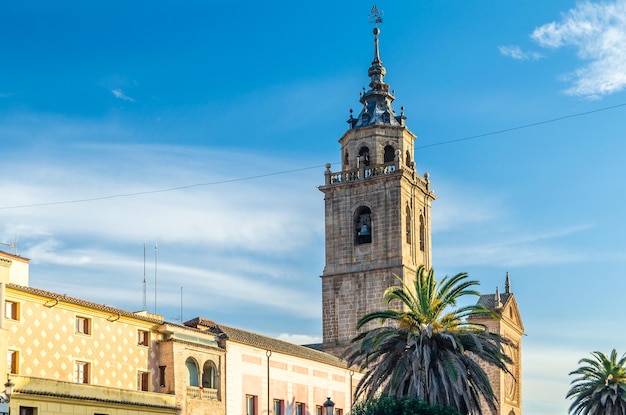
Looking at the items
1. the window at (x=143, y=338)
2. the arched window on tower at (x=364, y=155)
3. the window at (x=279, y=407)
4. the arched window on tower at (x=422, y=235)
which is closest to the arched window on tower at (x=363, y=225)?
the arched window on tower at (x=364, y=155)

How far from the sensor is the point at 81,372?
146ft

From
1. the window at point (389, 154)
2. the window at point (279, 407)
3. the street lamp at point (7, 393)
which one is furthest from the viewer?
the window at point (389, 154)

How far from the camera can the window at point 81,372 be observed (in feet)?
144

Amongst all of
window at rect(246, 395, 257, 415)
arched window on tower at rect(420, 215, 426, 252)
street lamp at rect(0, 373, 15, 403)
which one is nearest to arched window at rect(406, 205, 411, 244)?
arched window on tower at rect(420, 215, 426, 252)

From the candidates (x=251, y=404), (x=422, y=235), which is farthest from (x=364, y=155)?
(x=251, y=404)

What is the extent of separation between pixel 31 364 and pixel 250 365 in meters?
15.2

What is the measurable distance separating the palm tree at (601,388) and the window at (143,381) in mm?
32314

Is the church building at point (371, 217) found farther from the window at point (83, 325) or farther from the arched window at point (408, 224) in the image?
the window at point (83, 325)

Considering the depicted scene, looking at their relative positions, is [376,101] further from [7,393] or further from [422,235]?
[7,393]

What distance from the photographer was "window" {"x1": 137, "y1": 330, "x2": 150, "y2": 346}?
47844 mm

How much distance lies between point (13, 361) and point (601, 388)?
4135cm

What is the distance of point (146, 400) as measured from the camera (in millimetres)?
46594

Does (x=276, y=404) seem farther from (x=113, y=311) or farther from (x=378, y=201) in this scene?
(x=378, y=201)

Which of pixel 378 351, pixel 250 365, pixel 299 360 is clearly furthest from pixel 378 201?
pixel 378 351
